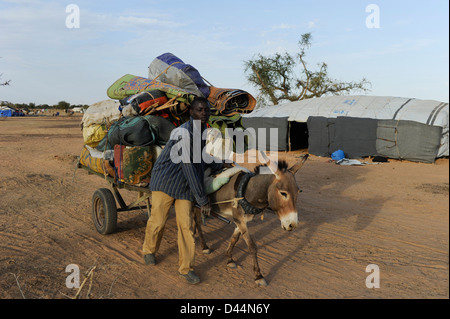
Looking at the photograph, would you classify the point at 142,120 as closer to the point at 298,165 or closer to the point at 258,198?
the point at 258,198

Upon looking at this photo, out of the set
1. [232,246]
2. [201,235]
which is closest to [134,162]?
[201,235]

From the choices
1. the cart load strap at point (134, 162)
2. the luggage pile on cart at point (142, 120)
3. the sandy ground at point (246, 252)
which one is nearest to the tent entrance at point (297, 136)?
the sandy ground at point (246, 252)

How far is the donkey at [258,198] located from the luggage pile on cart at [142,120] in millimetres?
1296

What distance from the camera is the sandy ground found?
4.06m

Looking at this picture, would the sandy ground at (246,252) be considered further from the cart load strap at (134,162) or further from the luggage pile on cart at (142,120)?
the cart load strap at (134,162)

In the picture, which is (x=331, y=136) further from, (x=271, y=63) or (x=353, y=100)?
(x=271, y=63)

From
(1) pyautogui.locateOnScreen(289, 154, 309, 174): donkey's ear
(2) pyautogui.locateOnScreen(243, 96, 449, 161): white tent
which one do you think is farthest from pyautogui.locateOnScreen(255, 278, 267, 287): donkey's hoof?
(2) pyautogui.locateOnScreen(243, 96, 449, 161): white tent

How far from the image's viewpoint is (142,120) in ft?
16.3

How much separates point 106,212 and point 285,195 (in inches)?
125

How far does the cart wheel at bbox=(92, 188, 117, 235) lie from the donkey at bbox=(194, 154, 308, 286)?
200cm

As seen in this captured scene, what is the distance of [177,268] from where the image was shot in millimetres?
4664

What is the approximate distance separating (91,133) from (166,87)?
1890 millimetres

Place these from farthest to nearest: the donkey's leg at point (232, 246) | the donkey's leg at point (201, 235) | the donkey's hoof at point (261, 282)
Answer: the donkey's leg at point (201, 235) < the donkey's leg at point (232, 246) < the donkey's hoof at point (261, 282)

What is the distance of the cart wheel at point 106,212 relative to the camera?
5.56m
